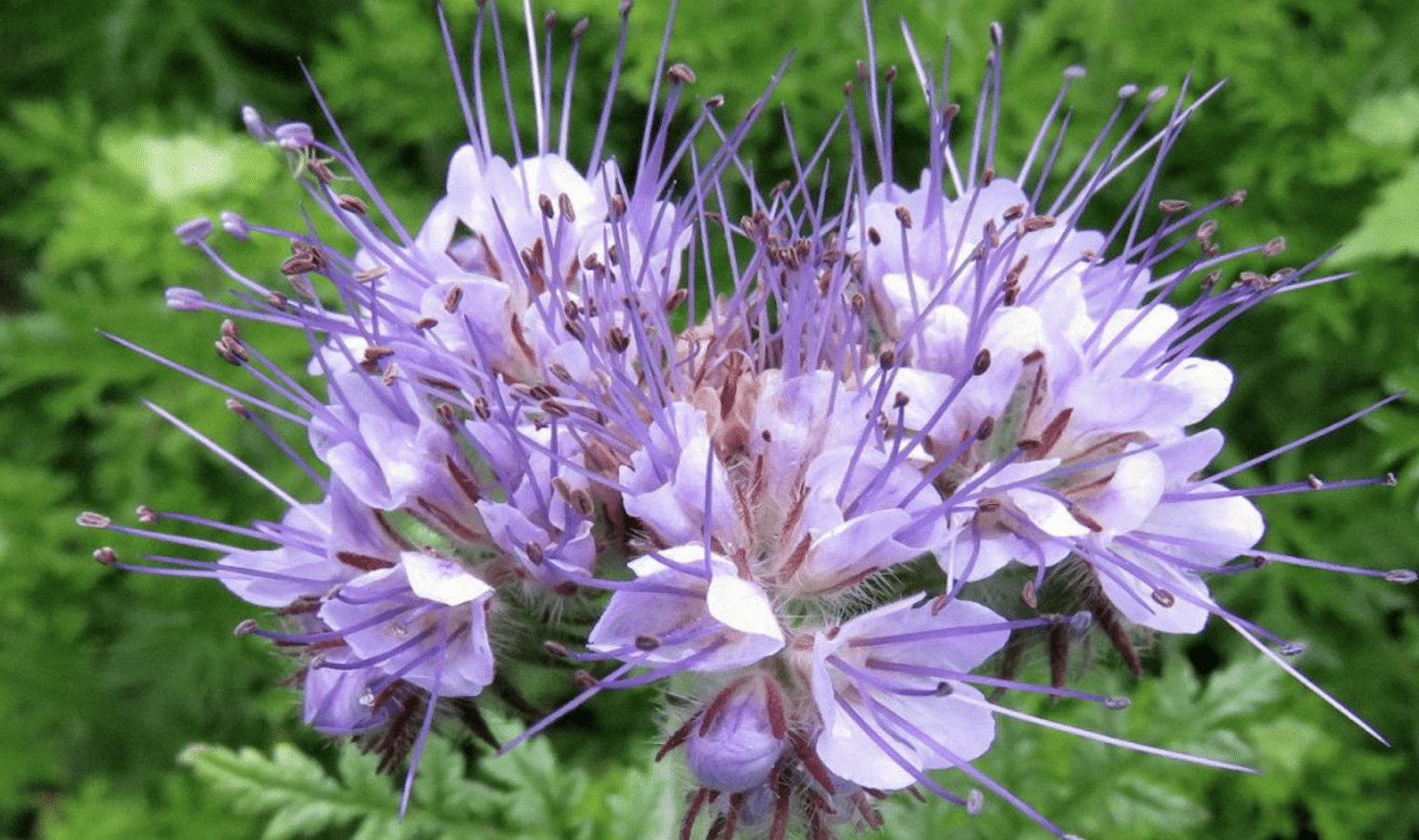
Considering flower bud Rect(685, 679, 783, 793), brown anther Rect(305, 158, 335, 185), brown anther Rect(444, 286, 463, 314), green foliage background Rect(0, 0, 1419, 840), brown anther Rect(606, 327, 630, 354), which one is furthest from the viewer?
green foliage background Rect(0, 0, 1419, 840)

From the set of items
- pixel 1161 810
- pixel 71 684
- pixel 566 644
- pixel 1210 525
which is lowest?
pixel 71 684

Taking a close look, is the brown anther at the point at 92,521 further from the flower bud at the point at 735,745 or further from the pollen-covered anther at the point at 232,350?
the flower bud at the point at 735,745

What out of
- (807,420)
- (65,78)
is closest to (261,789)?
(807,420)

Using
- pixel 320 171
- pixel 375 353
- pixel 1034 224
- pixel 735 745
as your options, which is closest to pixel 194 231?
pixel 320 171

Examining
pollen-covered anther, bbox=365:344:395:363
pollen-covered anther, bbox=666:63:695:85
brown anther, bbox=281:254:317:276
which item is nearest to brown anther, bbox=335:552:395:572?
pollen-covered anther, bbox=365:344:395:363

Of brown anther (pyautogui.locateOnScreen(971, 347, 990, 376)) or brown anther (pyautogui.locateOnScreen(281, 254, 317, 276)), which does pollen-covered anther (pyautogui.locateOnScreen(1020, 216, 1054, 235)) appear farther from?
brown anther (pyautogui.locateOnScreen(281, 254, 317, 276))

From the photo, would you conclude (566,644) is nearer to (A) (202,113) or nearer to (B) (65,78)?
(A) (202,113)

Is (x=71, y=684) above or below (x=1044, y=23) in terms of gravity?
below

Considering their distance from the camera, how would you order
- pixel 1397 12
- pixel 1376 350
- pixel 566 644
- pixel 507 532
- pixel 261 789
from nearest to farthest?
pixel 507 532, pixel 566 644, pixel 261 789, pixel 1376 350, pixel 1397 12

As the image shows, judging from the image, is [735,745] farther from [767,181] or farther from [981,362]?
[767,181]
